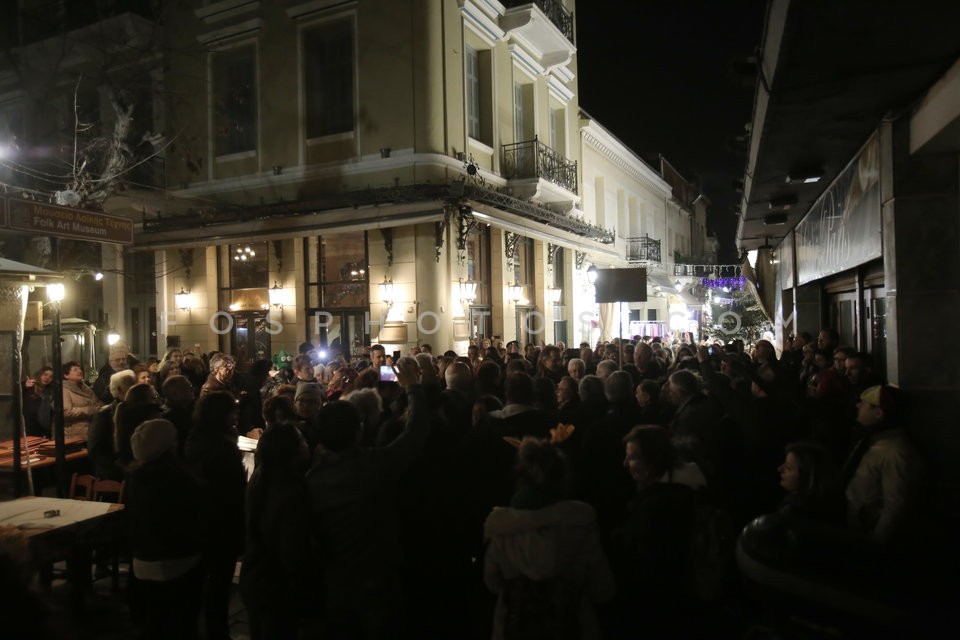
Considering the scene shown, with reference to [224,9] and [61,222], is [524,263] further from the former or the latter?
[61,222]

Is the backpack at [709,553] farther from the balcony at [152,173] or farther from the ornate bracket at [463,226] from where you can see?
the balcony at [152,173]

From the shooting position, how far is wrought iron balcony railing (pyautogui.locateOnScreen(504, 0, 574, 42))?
16672 mm

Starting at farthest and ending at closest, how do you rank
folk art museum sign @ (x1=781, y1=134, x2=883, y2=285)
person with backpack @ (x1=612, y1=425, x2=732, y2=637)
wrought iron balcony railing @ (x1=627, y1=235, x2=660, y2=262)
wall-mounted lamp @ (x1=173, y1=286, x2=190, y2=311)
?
1. wrought iron balcony railing @ (x1=627, y1=235, x2=660, y2=262)
2. wall-mounted lamp @ (x1=173, y1=286, x2=190, y2=311)
3. folk art museum sign @ (x1=781, y1=134, x2=883, y2=285)
4. person with backpack @ (x1=612, y1=425, x2=732, y2=637)

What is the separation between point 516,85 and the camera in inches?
703

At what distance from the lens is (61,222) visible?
19.0ft

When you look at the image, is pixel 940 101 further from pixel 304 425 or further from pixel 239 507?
pixel 239 507

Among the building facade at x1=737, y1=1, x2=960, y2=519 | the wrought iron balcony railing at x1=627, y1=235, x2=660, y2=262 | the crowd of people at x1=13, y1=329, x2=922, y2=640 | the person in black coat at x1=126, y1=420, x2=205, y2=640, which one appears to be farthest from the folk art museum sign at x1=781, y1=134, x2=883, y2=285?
the wrought iron balcony railing at x1=627, y1=235, x2=660, y2=262

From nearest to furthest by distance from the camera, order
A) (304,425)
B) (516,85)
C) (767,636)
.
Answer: (767,636)
(304,425)
(516,85)

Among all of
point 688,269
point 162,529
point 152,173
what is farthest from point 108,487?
point 688,269

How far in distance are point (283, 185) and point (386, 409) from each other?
11.5 m

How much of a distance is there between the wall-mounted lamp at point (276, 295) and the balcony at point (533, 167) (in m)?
6.80

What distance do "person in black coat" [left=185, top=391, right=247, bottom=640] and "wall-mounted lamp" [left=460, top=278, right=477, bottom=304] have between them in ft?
34.6

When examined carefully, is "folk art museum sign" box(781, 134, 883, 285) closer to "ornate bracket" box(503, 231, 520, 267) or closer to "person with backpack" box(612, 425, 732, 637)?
"person with backpack" box(612, 425, 732, 637)

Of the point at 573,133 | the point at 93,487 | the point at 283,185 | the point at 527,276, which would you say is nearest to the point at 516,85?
the point at 573,133
